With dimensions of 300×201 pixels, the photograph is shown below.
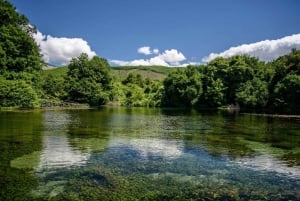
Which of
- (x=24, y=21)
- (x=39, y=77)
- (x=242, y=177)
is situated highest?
(x=24, y=21)

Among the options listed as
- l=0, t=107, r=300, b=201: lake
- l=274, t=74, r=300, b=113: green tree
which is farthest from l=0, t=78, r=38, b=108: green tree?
l=274, t=74, r=300, b=113: green tree

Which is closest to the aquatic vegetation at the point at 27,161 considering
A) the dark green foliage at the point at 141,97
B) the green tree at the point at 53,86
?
the green tree at the point at 53,86

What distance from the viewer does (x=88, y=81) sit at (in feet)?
339

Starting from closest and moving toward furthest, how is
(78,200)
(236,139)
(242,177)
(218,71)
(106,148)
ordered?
(78,200) → (242,177) → (106,148) → (236,139) → (218,71)

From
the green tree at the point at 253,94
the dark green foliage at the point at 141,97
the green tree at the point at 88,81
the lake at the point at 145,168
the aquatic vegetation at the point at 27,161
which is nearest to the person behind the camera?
the lake at the point at 145,168

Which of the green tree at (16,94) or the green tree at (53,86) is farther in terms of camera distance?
the green tree at (53,86)

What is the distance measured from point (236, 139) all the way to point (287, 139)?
425 cm

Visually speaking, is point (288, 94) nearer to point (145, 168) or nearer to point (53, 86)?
point (145, 168)

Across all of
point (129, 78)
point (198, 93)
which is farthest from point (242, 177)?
point (129, 78)

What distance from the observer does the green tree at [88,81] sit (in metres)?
102

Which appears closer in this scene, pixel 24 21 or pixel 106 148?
pixel 106 148

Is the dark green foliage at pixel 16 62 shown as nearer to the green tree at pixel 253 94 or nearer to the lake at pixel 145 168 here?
the lake at pixel 145 168

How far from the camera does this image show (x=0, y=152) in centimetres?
1853

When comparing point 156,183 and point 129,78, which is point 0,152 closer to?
point 156,183
